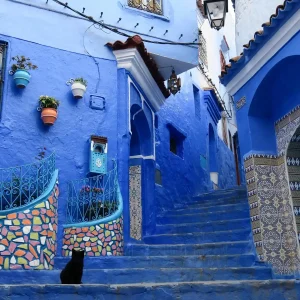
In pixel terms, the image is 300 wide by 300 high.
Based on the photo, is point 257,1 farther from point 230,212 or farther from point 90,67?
point 230,212

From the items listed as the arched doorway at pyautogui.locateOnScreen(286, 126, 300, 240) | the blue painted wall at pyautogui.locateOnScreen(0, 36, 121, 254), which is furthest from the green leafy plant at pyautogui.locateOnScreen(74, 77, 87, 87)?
the arched doorway at pyautogui.locateOnScreen(286, 126, 300, 240)

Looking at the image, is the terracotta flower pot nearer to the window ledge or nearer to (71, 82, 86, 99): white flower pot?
(71, 82, 86, 99): white flower pot

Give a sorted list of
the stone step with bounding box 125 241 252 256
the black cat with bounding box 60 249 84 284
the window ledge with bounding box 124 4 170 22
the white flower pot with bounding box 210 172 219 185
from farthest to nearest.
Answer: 1. the white flower pot with bounding box 210 172 219 185
2. the window ledge with bounding box 124 4 170 22
3. the stone step with bounding box 125 241 252 256
4. the black cat with bounding box 60 249 84 284

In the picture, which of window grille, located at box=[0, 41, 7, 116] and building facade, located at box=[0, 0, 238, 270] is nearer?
building facade, located at box=[0, 0, 238, 270]

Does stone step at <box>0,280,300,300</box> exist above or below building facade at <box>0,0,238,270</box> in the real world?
below

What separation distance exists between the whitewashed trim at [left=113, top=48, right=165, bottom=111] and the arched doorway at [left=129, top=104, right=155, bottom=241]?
1.62ft

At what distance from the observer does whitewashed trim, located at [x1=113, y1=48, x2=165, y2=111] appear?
8398 mm

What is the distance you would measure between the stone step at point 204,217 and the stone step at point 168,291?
15.4 feet

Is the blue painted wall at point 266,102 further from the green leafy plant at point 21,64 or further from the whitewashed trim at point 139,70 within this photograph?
the green leafy plant at point 21,64

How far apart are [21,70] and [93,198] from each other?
2432 mm

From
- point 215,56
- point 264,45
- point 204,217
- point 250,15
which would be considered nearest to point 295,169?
point 264,45

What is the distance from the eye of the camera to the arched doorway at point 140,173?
8.77m

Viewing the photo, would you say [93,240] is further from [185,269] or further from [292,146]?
[292,146]

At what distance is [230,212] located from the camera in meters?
8.37
